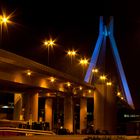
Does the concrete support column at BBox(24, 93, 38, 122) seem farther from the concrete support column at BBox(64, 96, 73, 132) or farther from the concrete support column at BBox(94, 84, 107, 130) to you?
the concrete support column at BBox(94, 84, 107, 130)

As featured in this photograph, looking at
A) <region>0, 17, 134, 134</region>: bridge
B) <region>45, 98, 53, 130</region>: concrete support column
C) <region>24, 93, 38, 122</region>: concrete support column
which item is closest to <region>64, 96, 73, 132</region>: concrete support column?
<region>0, 17, 134, 134</region>: bridge

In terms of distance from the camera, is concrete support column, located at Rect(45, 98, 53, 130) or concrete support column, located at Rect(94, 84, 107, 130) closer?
concrete support column, located at Rect(94, 84, 107, 130)

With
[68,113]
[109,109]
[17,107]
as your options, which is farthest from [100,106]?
[17,107]

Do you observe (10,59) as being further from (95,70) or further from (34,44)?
(95,70)

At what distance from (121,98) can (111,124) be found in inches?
875

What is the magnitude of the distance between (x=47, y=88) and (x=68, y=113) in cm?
1347

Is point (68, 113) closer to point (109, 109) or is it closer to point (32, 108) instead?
point (109, 109)

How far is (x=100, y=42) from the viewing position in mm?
71750

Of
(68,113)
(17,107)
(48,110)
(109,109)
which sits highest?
(48,110)

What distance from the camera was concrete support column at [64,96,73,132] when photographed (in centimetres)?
5431

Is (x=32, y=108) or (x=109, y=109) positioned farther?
(x=109, y=109)

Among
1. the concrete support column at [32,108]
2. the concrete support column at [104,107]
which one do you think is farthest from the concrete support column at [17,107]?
the concrete support column at [104,107]

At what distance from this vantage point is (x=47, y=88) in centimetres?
4253

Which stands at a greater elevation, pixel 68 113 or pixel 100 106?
pixel 100 106
